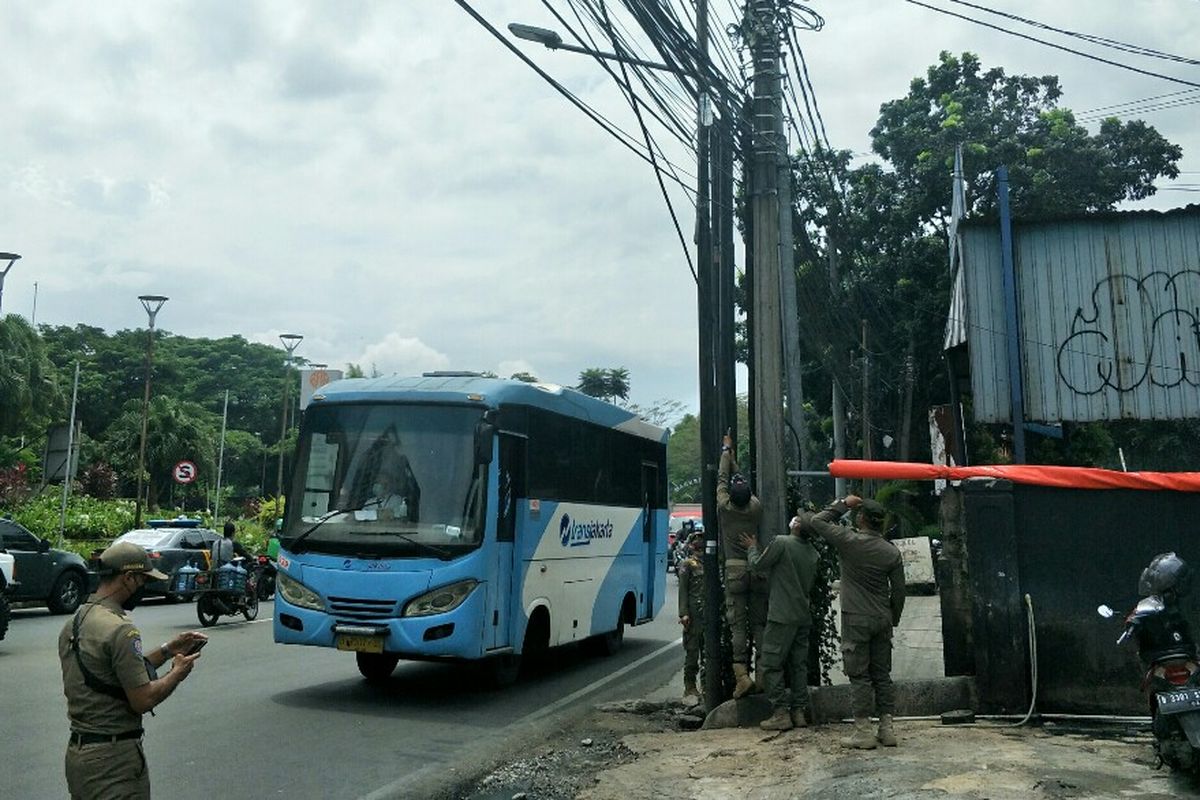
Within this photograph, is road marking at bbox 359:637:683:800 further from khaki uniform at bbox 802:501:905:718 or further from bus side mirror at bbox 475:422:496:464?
khaki uniform at bbox 802:501:905:718

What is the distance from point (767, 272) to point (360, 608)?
15.3 ft

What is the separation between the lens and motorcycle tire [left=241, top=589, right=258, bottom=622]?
16469 millimetres

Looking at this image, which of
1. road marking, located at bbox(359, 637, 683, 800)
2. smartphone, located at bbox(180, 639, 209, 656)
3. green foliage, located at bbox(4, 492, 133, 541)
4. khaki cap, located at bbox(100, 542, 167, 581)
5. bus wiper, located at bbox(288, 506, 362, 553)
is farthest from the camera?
green foliage, located at bbox(4, 492, 133, 541)

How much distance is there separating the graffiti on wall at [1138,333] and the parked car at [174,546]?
14392 millimetres

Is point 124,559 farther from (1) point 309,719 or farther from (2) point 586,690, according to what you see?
(2) point 586,690

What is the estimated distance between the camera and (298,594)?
9.61 meters

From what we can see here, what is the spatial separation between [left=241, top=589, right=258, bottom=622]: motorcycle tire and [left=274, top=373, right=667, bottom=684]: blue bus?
21.2 ft

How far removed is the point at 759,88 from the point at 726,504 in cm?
397

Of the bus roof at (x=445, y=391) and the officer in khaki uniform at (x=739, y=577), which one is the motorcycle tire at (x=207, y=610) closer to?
the bus roof at (x=445, y=391)

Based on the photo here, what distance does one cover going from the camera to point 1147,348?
12.9m

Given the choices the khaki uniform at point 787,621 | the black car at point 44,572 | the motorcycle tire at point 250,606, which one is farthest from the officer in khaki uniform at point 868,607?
the black car at point 44,572

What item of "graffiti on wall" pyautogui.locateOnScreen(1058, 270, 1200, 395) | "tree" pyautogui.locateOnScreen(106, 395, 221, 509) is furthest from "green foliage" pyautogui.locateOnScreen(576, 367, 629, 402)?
"graffiti on wall" pyautogui.locateOnScreen(1058, 270, 1200, 395)

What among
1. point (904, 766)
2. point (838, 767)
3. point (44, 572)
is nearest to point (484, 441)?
point (838, 767)

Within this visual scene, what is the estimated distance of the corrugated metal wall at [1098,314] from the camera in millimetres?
12883
